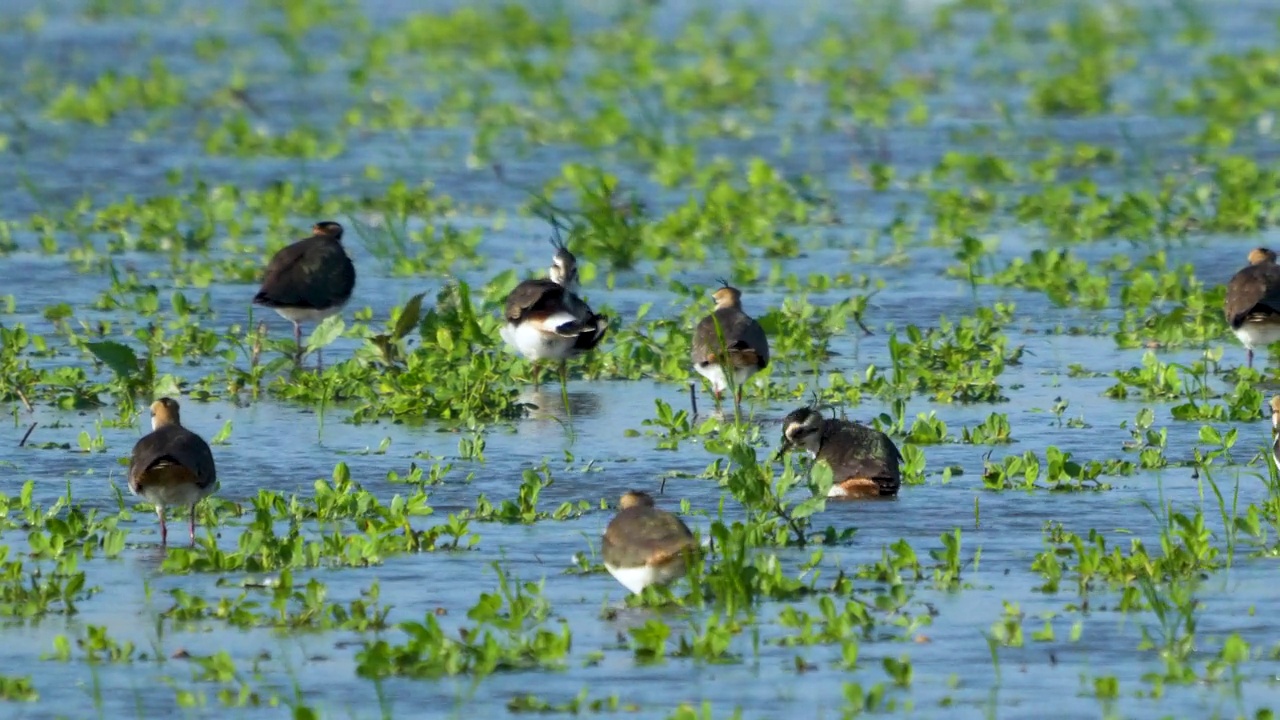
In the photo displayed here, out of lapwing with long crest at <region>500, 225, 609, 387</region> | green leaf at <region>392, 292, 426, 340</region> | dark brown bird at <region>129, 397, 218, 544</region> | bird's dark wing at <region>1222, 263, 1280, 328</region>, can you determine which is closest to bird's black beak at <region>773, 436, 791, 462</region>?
lapwing with long crest at <region>500, 225, 609, 387</region>

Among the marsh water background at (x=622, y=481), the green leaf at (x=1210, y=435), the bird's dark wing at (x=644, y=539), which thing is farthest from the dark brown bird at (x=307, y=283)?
the bird's dark wing at (x=644, y=539)

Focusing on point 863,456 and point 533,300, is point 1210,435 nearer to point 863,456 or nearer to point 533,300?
point 863,456

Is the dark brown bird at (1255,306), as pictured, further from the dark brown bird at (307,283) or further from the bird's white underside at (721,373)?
the dark brown bird at (307,283)

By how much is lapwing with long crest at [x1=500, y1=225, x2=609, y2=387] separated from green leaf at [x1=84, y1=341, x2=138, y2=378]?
2.04m

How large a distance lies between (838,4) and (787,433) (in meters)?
26.3

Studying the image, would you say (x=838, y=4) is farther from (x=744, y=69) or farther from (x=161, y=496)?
(x=161, y=496)

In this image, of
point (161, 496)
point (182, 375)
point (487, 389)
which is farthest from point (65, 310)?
point (161, 496)

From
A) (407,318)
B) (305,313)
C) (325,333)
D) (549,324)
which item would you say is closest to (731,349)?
(549,324)

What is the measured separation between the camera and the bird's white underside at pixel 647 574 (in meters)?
8.57

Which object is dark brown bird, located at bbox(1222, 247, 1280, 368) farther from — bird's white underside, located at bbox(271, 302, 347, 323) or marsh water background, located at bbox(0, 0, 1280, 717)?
bird's white underside, located at bbox(271, 302, 347, 323)

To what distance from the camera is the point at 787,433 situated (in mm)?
11078

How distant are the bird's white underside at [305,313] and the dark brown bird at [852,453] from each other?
4.32 meters

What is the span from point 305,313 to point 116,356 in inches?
81.6

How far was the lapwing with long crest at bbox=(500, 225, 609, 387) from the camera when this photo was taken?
1313 centimetres
